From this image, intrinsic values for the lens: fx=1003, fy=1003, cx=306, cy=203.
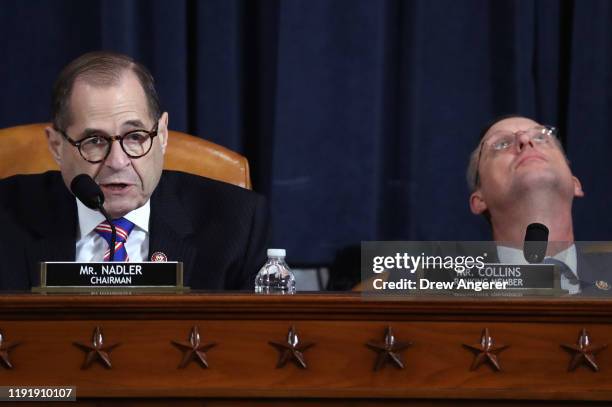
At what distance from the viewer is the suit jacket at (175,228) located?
77.6 inches

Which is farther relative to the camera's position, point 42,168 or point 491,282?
point 42,168

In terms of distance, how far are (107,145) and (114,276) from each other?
1.97 feet

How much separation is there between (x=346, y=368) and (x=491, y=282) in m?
0.25

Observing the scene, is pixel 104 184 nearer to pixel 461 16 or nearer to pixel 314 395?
pixel 314 395

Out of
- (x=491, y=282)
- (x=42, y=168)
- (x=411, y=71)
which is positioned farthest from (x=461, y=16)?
(x=491, y=282)

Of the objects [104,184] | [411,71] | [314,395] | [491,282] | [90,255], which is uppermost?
[411,71]

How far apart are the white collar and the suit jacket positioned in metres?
0.01

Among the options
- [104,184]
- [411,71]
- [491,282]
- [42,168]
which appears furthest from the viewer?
[411,71]

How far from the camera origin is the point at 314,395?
1310 millimetres

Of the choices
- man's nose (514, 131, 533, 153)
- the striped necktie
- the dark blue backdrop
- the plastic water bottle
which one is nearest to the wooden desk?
the plastic water bottle

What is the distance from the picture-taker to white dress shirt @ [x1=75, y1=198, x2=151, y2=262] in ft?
6.54

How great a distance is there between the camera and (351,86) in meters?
2.72

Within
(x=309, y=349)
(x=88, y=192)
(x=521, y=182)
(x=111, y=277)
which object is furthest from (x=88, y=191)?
(x=521, y=182)

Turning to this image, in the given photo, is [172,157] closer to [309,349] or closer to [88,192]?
[88,192]
